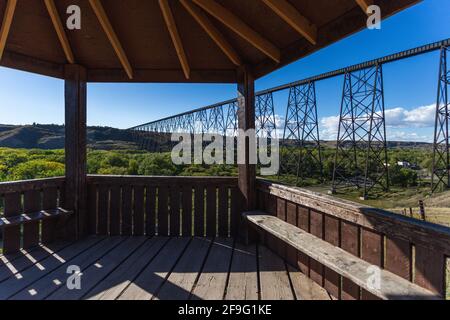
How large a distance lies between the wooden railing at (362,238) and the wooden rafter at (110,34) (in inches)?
97.4

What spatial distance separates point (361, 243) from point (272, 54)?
2.12 metres

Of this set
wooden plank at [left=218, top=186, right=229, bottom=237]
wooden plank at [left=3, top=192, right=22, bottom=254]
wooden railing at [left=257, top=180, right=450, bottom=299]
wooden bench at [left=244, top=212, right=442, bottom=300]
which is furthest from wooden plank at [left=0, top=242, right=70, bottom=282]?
wooden railing at [left=257, top=180, right=450, bottom=299]

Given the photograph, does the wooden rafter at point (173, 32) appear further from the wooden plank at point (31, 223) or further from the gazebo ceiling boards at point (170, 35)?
Result: the wooden plank at point (31, 223)

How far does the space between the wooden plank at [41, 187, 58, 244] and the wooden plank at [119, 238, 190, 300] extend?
1.60 m

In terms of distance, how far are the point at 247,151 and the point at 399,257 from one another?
2.07 meters

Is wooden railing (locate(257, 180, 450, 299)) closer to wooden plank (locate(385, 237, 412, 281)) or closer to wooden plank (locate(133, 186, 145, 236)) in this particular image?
wooden plank (locate(385, 237, 412, 281))

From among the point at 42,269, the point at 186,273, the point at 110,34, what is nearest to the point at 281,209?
the point at 186,273

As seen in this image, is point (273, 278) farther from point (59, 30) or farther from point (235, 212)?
point (59, 30)

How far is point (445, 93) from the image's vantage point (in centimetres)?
953

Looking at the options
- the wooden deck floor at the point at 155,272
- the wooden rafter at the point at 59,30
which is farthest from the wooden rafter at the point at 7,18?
the wooden deck floor at the point at 155,272

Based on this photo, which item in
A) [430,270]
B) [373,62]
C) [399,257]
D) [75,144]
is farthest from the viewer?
[373,62]

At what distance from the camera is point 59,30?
2844 mm

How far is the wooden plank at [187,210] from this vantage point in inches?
140

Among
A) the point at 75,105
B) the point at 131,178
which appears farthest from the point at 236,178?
the point at 75,105
